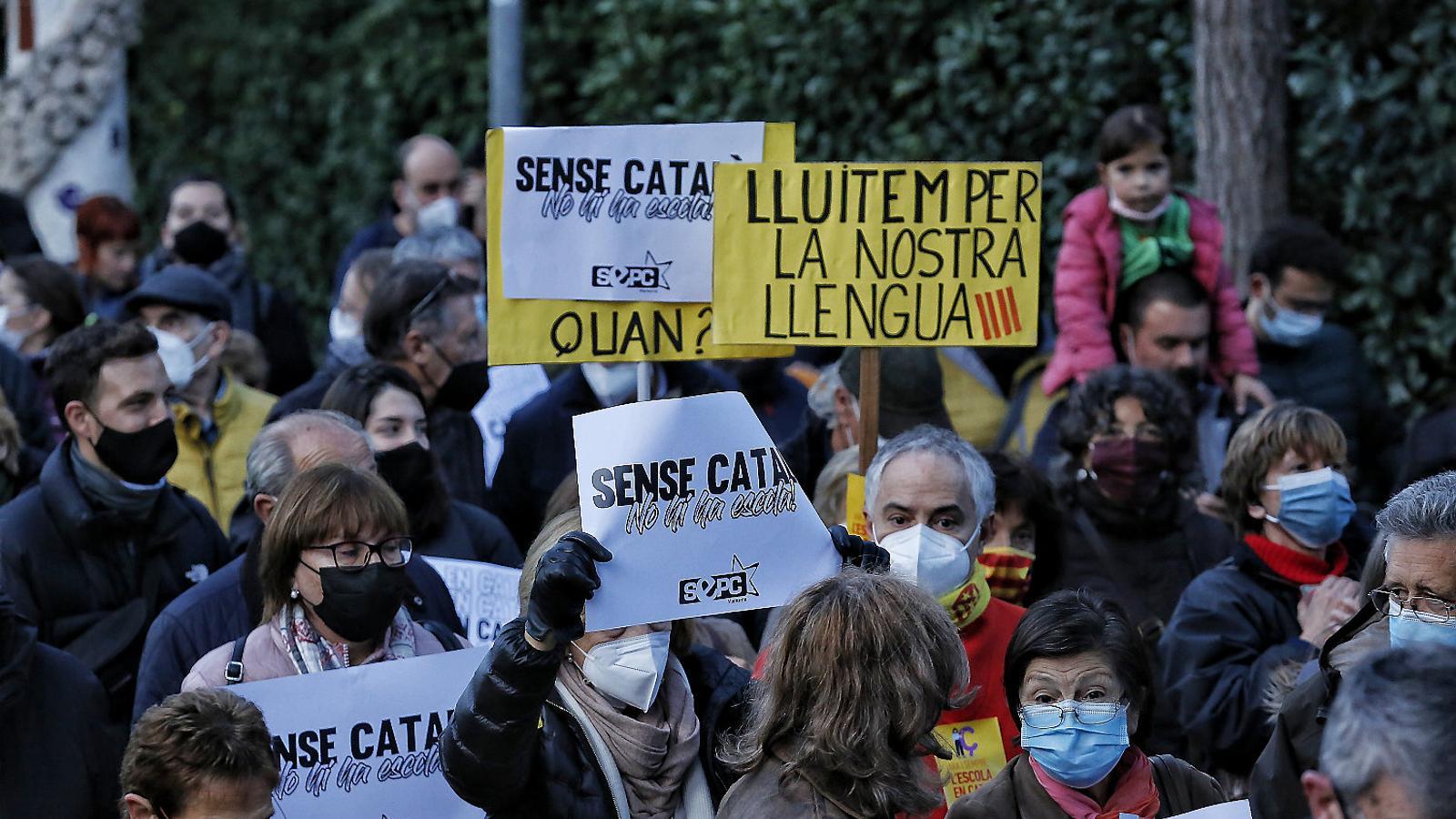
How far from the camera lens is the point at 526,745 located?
12.2ft

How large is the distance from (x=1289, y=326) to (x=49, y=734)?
5.02m

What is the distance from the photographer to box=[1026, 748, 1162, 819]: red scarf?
4.03m

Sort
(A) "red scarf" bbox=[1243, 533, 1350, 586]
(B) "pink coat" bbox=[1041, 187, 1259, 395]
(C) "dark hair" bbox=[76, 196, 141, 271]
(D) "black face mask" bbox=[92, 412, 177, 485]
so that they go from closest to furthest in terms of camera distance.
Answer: (A) "red scarf" bbox=[1243, 533, 1350, 586], (D) "black face mask" bbox=[92, 412, 177, 485], (B) "pink coat" bbox=[1041, 187, 1259, 395], (C) "dark hair" bbox=[76, 196, 141, 271]

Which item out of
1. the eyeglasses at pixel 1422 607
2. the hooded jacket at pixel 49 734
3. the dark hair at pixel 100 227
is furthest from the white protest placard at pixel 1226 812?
the dark hair at pixel 100 227

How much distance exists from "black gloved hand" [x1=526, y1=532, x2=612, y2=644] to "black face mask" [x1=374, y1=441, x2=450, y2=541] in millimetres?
2259

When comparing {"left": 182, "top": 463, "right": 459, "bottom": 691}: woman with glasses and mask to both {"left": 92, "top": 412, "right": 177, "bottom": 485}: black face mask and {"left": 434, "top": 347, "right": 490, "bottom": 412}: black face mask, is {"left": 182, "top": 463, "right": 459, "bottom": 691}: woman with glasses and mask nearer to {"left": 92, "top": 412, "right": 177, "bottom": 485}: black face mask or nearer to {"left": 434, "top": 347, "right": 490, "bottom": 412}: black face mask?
{"left": 92, "top": 412, "right": 177, "bottom": 485}: black face mask

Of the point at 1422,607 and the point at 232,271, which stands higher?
the point at 232,271

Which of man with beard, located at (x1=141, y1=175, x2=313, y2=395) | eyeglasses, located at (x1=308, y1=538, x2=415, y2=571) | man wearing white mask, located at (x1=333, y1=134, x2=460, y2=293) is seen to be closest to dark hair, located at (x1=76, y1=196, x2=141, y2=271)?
man with beard, located at (x1=141, y1=175, x2=313, y2=395)

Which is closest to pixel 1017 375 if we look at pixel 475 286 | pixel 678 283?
pixel 475 286

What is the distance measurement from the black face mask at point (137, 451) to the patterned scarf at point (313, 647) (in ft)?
4.04

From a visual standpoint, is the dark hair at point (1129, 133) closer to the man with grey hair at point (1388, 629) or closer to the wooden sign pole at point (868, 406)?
the wooden sign pole at point (868, 406)

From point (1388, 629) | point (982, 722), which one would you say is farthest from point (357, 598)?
point (1388, 629)

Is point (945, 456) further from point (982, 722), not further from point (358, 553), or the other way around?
point (358, 553)

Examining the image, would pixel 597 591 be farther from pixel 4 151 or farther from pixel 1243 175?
pixel 4 151
